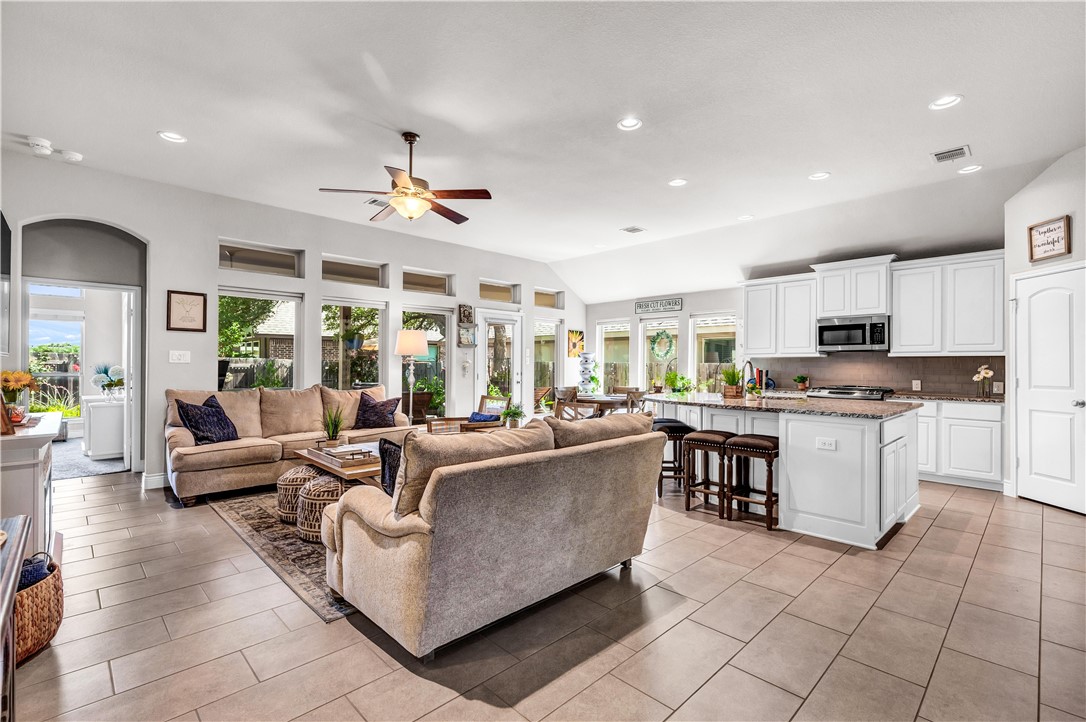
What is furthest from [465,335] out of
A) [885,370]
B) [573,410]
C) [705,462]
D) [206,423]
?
[885,370]

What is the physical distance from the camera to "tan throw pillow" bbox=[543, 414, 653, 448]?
97.3 inches

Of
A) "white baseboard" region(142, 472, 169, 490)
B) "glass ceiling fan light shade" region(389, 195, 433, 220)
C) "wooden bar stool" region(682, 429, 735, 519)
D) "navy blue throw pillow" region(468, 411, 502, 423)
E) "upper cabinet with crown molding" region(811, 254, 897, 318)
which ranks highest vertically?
"glass ceiling fan light shade" region(389, 195, 433, 220)

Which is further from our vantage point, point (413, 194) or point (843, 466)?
point (413, 194)

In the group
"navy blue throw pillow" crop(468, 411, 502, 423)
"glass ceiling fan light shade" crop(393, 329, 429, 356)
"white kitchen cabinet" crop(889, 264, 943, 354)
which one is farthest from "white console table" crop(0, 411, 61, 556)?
"white kitchen cabinet" crop(889, 264, 943, 354)

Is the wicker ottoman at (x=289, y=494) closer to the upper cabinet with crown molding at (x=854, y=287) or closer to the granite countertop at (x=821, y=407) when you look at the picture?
the granite countertop at (x=821, y=407)

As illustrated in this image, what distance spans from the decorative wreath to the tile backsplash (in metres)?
1.61

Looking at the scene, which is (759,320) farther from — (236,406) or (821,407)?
(236,406)

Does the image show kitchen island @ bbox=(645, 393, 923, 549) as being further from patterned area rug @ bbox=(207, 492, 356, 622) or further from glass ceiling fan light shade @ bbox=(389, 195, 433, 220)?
patterned area rug @ bbox=(207, 492, 356, 622)

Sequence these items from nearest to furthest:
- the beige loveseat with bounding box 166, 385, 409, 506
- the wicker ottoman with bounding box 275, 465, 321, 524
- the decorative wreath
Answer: the wicker ottoman with bounding box 275, 465, 321, 524 < the beige loveseat with bounding box 166, 385, 409, 506 < the decorative wreath

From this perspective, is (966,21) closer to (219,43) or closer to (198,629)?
(219,43)

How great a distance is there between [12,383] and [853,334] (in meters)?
7.28

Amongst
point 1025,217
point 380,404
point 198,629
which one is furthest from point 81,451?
point 1025,217

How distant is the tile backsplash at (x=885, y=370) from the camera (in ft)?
18.6

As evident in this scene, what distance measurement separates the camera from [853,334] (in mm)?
6043
